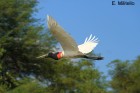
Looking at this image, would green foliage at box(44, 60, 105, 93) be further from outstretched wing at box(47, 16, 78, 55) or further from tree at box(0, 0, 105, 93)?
outstretched wing at box(47, 16, 78, 55)

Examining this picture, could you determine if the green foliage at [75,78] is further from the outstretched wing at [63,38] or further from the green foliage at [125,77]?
the outstretched wing at [63,38]

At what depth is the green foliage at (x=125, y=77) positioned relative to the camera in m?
32.0

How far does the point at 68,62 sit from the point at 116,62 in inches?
230

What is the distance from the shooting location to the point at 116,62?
3294 cm

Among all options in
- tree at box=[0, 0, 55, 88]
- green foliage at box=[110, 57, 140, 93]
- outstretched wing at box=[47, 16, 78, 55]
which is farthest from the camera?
green foliage at box=[110, 57, 140, 93]

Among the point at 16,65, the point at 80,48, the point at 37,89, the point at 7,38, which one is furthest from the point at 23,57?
the point at 80,48

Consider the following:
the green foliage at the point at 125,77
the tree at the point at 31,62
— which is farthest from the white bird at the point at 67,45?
the green foliage at the point at 125,77

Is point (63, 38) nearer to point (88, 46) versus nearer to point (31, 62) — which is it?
point (88, 46)

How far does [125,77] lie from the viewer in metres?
32.8

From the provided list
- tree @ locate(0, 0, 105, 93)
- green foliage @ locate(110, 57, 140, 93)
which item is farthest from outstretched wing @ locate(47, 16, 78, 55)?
green foliage @ locate(110, 57, 140, 93)

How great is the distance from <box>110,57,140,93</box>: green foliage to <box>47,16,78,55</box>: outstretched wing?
20.0m

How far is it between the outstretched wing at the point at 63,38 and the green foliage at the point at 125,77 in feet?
65.7

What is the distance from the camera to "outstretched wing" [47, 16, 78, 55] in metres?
11.2

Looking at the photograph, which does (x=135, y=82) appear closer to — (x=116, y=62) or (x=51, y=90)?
(x=116, y=62)
